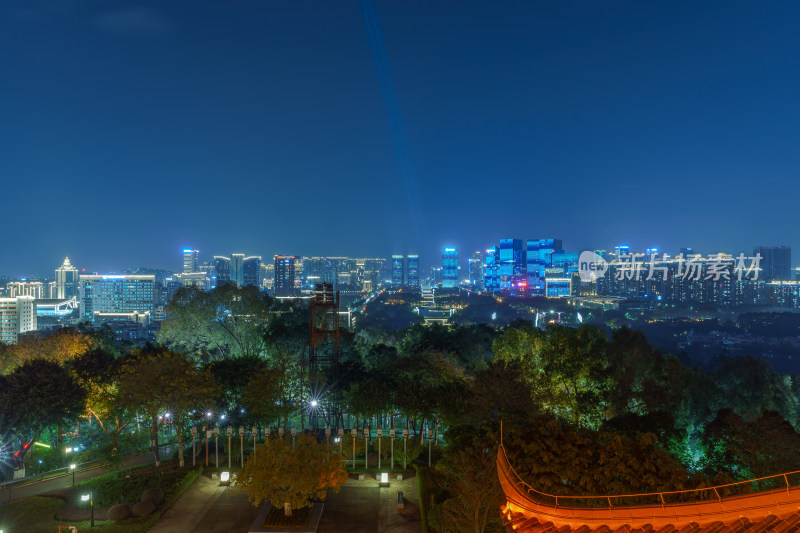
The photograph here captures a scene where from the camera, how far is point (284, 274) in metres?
141

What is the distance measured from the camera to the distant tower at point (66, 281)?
175m

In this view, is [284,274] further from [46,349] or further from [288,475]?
[288,475]

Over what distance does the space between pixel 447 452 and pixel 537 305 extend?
102737 millimetres

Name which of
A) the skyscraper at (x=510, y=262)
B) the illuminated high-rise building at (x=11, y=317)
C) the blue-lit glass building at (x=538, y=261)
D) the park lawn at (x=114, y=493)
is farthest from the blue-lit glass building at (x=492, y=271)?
the park lawn at (x=114, y=493)

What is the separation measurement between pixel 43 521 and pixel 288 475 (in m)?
8.17

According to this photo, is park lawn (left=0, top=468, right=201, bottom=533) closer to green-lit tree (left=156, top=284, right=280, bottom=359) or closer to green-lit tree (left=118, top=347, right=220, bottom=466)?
green-lit tree (left=118, top=347, right=220, bottom=466)

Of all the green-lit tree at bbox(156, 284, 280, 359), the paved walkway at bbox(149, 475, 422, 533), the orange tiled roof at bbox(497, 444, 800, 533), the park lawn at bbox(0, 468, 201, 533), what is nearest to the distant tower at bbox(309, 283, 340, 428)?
the green-lit tree at bbox(156, 284, 280, 359)

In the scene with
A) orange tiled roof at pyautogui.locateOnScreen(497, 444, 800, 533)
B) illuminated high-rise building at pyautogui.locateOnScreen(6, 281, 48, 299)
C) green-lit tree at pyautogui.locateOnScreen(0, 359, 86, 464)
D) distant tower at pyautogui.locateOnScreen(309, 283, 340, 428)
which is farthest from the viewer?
illuminated high-rise building at pyautogui.locateOnScreen(6, 281, 48, 299)

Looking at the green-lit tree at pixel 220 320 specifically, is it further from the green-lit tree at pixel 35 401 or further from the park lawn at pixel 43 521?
the park lawn at pixel 43 521

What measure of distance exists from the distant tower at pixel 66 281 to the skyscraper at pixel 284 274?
88694mm

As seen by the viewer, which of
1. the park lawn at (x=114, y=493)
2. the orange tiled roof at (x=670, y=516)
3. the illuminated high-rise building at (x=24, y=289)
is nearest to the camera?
the orange tiled roof at (x=670, y=516)

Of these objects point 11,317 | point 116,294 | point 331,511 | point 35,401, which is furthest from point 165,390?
point 116,294

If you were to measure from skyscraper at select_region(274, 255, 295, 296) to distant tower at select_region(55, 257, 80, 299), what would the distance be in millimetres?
88694

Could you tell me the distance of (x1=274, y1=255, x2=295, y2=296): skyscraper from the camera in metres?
140
